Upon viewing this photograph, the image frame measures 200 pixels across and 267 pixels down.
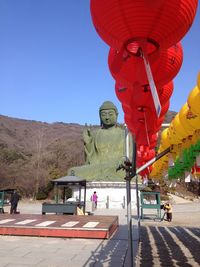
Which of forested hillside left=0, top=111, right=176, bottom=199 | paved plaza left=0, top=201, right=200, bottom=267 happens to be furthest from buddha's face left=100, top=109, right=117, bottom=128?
paved plaza left=0, top=201, right=200, bottom=267

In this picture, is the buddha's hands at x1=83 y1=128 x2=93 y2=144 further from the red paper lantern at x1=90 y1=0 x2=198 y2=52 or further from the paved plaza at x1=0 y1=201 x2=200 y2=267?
the red paper lantern at x1=90 y1=0 x2=198 y2=52

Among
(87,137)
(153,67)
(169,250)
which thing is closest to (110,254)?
(169,250)

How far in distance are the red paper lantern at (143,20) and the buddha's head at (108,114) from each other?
27.3 metres

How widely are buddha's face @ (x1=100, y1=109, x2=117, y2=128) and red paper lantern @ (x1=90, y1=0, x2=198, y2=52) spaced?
27482mm

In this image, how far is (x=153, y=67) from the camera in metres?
3.22

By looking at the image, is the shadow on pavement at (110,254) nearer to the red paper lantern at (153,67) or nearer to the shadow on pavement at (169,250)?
the shadow on pavement at (169,250)

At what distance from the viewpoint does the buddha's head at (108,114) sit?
99.5 feet

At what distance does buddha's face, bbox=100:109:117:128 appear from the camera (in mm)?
30453

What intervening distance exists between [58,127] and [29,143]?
26.8 m

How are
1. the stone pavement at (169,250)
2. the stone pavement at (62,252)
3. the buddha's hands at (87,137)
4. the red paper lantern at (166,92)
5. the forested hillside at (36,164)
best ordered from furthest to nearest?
the forested hillside at (36,164) → the buddha's hands at (87,137) → the stone pavement at (169,250) → the stone pavement at (62,252) → the red paper lantern at (166,92)

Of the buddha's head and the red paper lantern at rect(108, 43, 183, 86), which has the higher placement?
the buddha's head

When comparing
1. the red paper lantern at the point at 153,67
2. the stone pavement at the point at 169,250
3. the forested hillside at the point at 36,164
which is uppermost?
the forested hillside at the point at 36,164

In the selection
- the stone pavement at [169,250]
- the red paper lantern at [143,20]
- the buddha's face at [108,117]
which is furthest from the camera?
the buddha's face at [108,117]

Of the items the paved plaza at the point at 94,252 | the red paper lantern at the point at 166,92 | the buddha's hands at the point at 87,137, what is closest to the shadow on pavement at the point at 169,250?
the paved plaza at the point at 94,252
